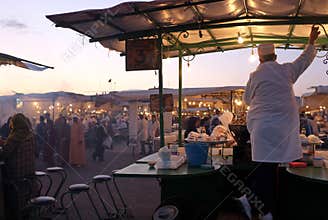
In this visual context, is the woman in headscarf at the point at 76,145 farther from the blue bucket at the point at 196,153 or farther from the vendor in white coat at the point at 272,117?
the vendor in white coat at the point at 272,117

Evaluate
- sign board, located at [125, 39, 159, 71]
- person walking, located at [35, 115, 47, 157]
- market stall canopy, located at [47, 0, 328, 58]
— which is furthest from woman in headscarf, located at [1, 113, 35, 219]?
person walking, located at [35, 115, 47, 157]

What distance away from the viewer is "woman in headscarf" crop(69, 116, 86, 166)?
12.6 m

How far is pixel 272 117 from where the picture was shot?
339 centimetres

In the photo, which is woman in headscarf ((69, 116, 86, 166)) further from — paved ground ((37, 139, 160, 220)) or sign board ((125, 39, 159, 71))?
sign board ((125, 39, 159, 71))

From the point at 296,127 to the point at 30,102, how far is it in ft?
55.4

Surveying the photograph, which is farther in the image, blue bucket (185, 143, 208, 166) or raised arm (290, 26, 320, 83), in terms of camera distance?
blue bucket (185, 143, 208, 166)

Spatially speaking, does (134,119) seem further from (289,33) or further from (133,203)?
(289,33)

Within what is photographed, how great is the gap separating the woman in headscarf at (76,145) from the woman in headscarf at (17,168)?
Result: 7.02 meters

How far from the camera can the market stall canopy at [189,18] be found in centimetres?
431

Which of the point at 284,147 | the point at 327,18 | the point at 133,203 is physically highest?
the point at 327,18

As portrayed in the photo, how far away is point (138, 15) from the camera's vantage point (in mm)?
4637

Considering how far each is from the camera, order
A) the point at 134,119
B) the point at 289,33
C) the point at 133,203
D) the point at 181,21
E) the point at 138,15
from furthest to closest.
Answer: the point at 134,119 < the point at 133,203 < the point at 289,33 < the point at 181,21 < the point at 138,15

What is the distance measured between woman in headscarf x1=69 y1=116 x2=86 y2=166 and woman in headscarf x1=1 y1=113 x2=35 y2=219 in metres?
7.02

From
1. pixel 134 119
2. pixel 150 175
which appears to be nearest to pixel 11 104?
pixel 134 119
